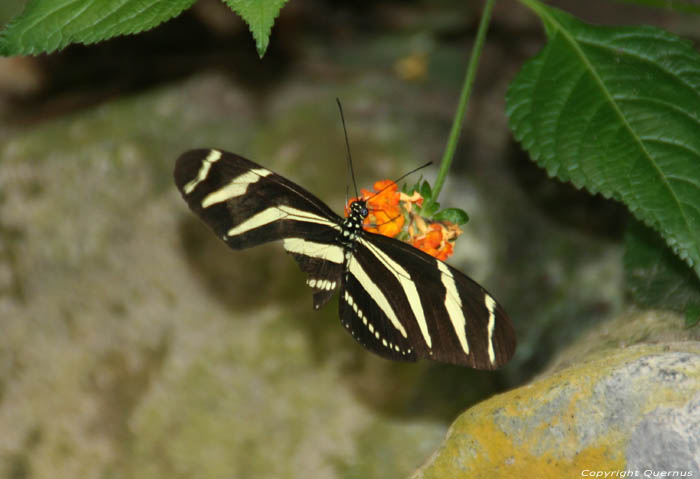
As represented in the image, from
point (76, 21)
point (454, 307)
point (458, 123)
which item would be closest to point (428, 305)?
point (454, 307)

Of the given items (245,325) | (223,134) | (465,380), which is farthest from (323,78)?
(465,380)

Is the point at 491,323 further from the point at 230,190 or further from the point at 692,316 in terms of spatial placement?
the point at 230,190

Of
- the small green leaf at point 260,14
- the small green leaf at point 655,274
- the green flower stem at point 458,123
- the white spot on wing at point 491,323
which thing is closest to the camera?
the small green leaf at point 260,14

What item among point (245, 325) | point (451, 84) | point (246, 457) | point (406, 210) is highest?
point (451, 84)

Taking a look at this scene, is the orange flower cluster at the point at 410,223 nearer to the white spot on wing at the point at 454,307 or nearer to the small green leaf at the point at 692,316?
the white spot on wing at the point at 454,307

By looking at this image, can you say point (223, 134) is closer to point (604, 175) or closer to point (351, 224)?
point (351, 224)

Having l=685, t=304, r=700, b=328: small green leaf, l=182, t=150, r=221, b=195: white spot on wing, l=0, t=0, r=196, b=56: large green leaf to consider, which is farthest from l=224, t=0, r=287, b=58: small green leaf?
l=685, t=304, r=700, b=328: small green leaf

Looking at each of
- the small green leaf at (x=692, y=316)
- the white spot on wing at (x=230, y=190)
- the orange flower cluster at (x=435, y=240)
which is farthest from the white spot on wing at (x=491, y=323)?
the white spot on wing at (x=230, y=190)
